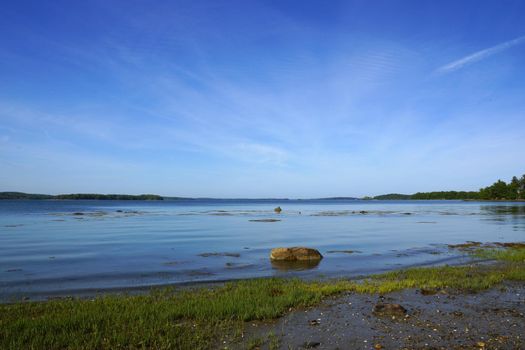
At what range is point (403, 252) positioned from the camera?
2858cm

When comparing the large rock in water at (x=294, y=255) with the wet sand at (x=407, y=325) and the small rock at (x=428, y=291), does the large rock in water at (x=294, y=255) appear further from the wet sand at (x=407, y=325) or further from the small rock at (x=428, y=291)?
the wet sand at (x=407, y=325)

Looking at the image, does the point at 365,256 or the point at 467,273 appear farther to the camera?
the point at 365,256

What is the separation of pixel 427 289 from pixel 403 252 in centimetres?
1473

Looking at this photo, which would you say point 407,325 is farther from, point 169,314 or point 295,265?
point 295,265

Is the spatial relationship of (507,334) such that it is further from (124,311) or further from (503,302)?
(124,311)

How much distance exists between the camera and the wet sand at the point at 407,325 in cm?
895

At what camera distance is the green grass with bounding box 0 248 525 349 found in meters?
8.89

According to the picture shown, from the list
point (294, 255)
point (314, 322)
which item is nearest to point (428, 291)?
point (314, 322)

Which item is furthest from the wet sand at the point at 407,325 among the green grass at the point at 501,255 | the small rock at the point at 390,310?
the green grass at the point at 501,255

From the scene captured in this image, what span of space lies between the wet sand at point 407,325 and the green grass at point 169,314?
2.17 ft

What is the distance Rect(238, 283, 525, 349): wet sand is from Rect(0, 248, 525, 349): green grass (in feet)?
2.17

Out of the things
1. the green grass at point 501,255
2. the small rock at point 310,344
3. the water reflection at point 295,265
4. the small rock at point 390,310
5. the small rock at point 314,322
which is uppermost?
the small rock at point 390,310

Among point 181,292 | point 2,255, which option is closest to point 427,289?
point 181,292

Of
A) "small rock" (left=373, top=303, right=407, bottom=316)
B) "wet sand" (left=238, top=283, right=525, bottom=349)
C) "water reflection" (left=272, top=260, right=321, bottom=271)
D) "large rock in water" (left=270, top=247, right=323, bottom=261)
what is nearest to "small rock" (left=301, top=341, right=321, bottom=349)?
"wet sand" (left=238, top=283, right=525, bottom=349)
